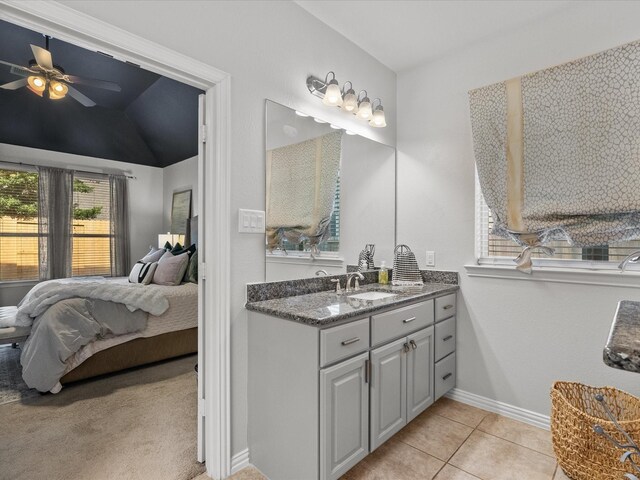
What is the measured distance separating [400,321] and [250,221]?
100 cm

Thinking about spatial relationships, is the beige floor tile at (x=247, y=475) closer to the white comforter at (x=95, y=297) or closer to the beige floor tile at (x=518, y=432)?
the beige floor tile at (x=518, y=432)

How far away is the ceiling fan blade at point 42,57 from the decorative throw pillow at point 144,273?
2042 mm

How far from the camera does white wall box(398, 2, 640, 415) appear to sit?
2023 millimetres

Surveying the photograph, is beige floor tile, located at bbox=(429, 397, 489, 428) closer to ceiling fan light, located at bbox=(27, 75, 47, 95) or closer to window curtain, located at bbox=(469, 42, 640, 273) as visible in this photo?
window curtain, located at bbox=(469, 42, 640, 273)

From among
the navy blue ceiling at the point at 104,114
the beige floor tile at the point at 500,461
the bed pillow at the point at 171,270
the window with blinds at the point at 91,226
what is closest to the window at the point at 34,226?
the window with blinds at the point at 91,226

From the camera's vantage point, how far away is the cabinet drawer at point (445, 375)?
2334 mm

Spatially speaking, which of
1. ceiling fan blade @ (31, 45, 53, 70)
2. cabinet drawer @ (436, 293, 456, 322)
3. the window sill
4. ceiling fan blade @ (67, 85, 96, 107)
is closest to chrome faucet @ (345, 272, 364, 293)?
cabinet drawer @ (436, 293, 456, 322)

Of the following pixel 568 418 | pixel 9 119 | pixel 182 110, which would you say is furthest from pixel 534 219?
pixel 9 119

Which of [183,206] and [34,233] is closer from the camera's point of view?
[34,233]

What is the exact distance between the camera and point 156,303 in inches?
124

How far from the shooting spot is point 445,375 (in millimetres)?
2418

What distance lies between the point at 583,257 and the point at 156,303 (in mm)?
3303

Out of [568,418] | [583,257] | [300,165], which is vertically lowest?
[568,418]

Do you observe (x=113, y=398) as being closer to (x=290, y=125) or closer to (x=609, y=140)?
(x=290, y=125)
